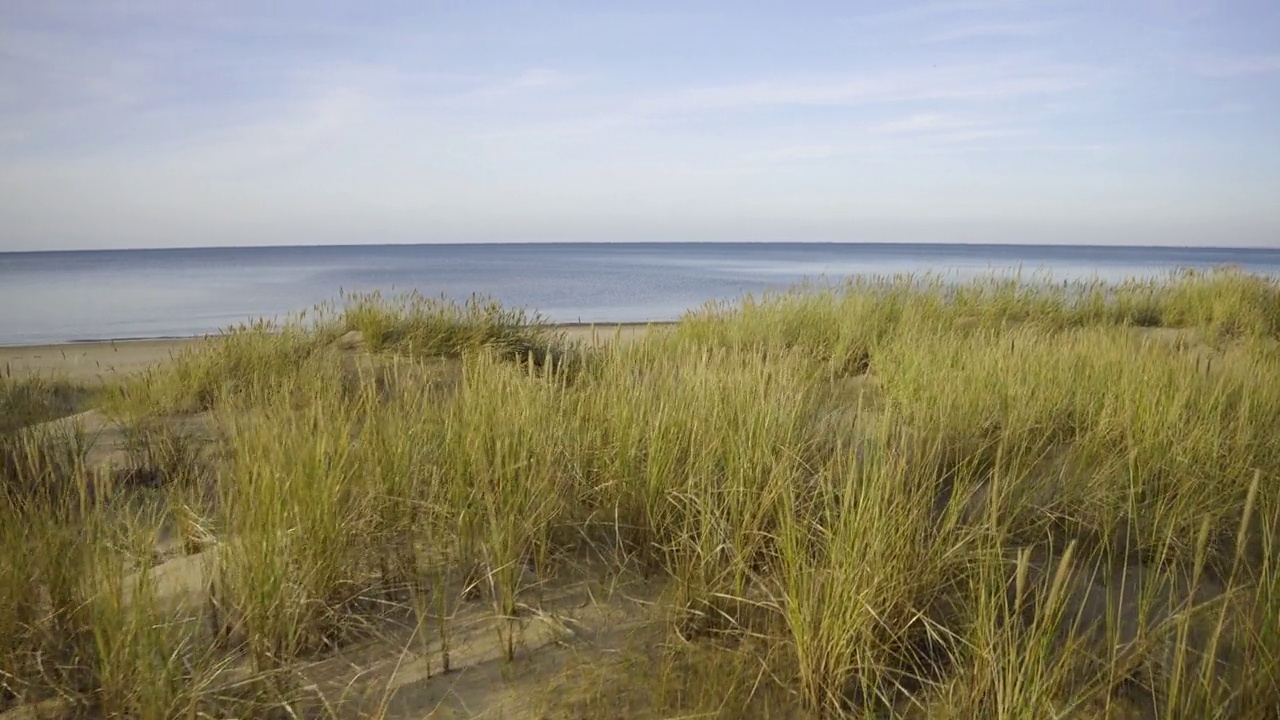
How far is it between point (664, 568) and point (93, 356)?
12526 mm

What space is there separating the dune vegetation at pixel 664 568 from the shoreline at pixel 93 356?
569cm

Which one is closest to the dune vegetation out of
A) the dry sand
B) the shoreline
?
the dry sand

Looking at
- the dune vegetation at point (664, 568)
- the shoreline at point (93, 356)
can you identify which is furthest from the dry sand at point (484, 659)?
the shoreline at point (93, 356)

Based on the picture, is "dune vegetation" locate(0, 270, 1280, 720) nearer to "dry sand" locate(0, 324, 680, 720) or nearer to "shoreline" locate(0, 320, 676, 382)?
"dry sand" locate(0, 324, 680, 720)

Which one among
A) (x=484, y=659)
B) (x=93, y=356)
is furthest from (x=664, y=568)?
(x=93, y=356)

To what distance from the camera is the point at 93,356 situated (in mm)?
12094

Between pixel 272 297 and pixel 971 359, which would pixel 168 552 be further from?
pixel 272 297

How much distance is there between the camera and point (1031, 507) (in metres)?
3.34

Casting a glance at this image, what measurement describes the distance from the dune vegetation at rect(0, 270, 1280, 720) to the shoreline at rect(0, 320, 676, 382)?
18.7ft

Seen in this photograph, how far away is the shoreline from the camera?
9859 millimetres

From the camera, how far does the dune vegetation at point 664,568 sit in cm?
215

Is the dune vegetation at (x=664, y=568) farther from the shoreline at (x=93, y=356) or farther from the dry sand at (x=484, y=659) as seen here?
the shoreline at (x=93, y=356)

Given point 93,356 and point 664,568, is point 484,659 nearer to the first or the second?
point 664,568

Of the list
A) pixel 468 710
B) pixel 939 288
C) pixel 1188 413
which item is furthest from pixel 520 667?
pixel 939 288
